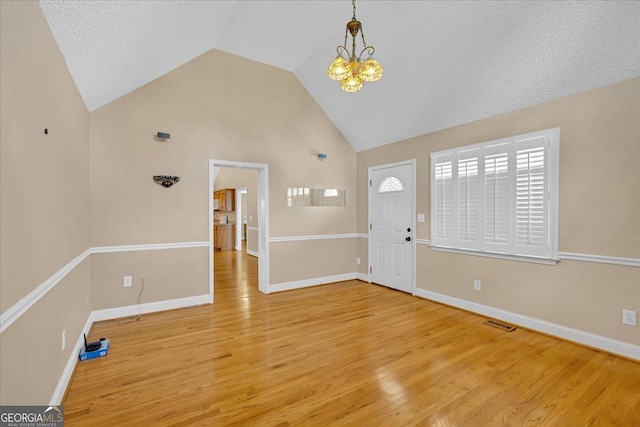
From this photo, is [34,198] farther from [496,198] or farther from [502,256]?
[502,256]

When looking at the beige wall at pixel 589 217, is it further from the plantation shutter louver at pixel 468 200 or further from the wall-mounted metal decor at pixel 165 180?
the wall-mounted metal decor at pixel 165 180

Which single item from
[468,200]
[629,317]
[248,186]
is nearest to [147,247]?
[468,200]

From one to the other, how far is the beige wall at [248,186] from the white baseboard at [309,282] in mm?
3321

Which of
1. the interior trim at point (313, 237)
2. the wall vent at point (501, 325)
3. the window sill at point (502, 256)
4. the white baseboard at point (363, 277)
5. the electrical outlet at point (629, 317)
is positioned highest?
the interior trim at point (313, 237)

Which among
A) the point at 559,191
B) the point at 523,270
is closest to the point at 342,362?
the point at 523,270

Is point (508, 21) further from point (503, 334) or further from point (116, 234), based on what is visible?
point (116, 234)

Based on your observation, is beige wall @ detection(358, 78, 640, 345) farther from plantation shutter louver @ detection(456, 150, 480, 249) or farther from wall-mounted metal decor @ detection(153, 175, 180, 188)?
wall-mounted metal decor @ detection(153, 175, 180, 188)

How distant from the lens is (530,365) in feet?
8.64

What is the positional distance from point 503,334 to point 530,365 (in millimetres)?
681

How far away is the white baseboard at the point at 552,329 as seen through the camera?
9.12ft

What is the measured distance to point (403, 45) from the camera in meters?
3.69

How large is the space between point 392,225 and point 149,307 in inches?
153

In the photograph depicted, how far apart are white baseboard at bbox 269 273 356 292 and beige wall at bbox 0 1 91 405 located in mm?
2821

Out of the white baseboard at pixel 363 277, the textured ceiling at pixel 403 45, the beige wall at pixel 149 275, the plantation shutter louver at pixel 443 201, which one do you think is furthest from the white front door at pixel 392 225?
the beige wall at pixel 149 275
